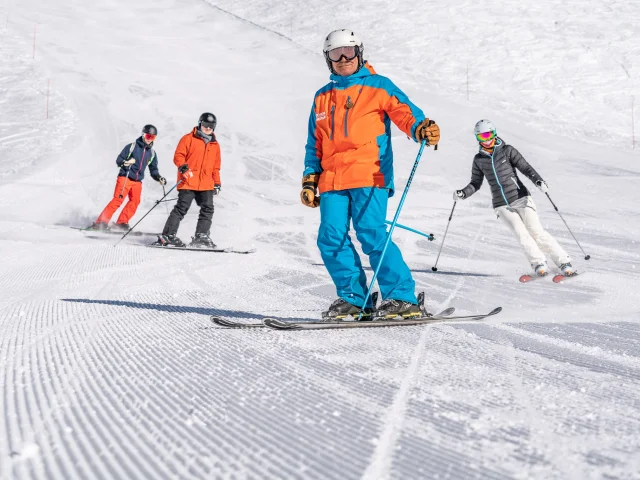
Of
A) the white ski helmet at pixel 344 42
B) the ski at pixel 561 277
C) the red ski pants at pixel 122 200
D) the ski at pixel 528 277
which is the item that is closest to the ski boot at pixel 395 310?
the white ski helmet at pixel 344 42

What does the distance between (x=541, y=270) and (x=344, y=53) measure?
3.66 meters

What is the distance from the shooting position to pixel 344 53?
145 inches

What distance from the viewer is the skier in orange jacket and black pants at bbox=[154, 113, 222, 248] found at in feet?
27.7

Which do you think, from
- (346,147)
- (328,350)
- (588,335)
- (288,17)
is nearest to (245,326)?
(328,350)

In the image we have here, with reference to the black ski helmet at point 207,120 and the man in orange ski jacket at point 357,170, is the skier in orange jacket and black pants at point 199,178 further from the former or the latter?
the man in orange ski jacket at point 357,170

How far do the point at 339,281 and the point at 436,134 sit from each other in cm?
114

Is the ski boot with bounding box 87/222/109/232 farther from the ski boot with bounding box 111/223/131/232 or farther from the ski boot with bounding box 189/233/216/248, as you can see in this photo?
the ski boot with bounding box 189/233/216/248

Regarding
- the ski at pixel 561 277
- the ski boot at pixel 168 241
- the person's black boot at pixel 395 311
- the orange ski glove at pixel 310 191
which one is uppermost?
the orange ski glove at pixel 310 191

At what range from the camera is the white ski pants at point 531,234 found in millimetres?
6270

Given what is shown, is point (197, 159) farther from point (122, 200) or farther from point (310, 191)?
point (310, 191)

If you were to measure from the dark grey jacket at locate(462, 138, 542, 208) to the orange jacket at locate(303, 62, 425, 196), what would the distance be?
10.2 feet

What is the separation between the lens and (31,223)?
32.2 feet

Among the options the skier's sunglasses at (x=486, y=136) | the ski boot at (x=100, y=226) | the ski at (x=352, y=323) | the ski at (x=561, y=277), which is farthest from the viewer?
the ski boot at (x=100, y=226)

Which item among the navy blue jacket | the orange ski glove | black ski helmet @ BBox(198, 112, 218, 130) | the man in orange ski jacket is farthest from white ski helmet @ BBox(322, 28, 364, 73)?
the navy blue jacket
